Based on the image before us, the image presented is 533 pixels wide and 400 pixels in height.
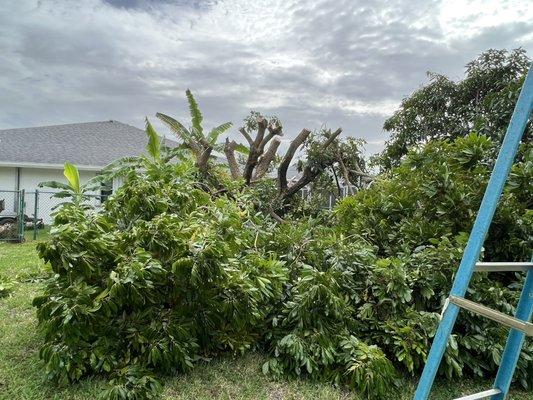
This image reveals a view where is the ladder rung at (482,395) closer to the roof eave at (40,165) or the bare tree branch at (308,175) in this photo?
the bare tree branch at (308,175)

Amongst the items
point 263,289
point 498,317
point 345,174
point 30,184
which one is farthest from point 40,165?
point 498,317

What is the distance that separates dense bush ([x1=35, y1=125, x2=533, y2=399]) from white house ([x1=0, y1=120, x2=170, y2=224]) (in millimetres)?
11248

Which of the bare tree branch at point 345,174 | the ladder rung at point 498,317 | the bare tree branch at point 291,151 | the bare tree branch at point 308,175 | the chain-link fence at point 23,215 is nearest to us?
the ladder rung at point 498,317

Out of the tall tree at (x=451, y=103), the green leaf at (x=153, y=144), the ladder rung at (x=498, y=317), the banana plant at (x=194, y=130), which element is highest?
the tall tree at (x=451, y=103)

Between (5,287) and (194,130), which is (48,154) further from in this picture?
(5,287)

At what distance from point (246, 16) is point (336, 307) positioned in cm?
301

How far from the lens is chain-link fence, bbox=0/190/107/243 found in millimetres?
11242

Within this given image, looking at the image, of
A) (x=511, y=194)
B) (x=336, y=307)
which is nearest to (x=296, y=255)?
(x=336, y=307)

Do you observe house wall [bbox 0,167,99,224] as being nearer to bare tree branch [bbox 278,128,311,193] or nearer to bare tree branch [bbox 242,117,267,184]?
bare tree branch [bbox 242,117,267,184]

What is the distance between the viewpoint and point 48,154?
15.4 meters

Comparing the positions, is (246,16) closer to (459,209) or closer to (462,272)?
(459,209)

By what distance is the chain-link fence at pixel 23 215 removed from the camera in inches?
443

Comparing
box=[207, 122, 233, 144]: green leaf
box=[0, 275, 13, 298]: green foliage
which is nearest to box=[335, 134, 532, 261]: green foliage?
box=[0, 275, 13, 298]: green foliage

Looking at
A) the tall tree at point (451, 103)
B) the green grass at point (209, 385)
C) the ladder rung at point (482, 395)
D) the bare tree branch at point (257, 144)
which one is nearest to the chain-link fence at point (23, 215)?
the bare tree branch at point (257, 144)
